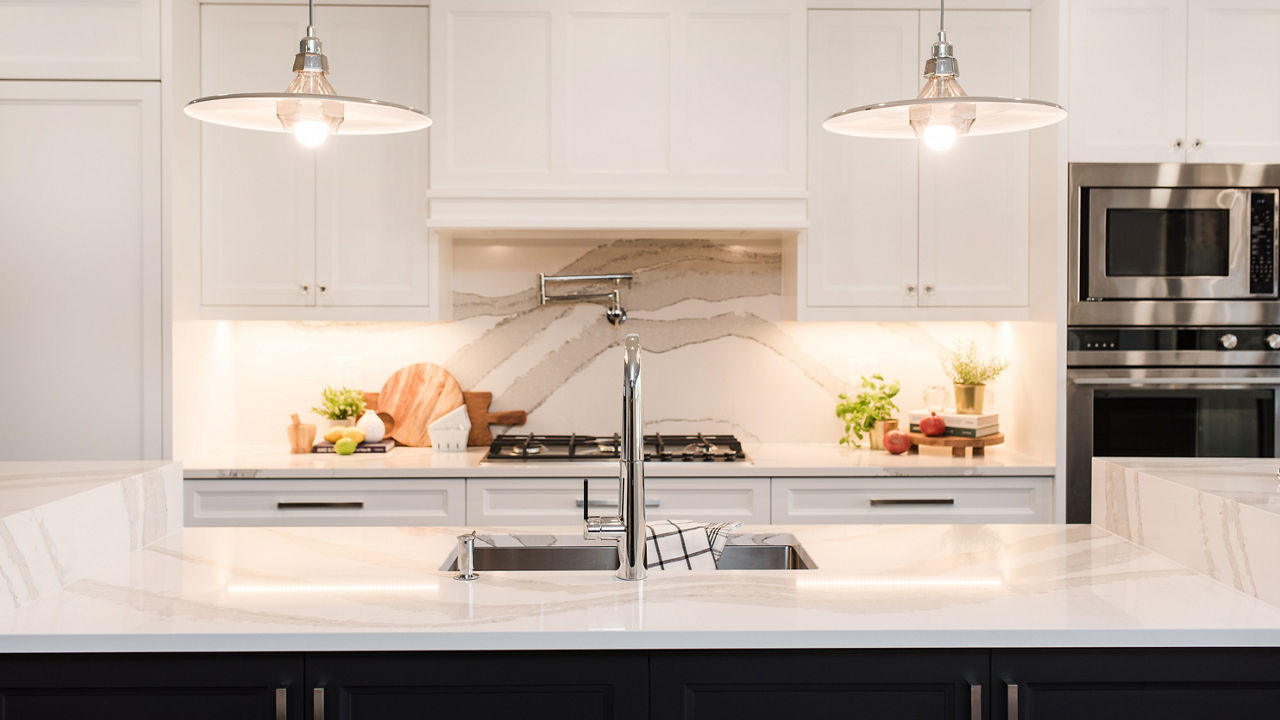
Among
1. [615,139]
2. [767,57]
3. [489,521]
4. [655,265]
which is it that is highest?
[767,57]

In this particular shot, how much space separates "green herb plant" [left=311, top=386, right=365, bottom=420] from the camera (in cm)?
371

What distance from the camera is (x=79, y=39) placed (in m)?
3.22

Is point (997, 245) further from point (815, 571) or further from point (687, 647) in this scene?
point (687, 647)

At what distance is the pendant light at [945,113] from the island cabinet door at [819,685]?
3.03 ft

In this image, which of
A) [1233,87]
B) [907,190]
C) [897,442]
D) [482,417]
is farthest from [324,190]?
[1233,87]

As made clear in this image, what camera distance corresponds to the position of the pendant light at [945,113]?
1812 millimetres

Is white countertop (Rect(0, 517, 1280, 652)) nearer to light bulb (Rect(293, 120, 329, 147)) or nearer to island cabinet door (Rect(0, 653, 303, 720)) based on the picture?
island cabinet door (Rect(0, 653, 303, 720))

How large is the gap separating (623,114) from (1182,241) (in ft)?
6.14

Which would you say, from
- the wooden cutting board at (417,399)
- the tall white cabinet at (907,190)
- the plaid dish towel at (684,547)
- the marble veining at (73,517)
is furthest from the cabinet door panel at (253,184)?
the plaid dish towel at (684,547)

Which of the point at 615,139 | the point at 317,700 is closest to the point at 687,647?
the point at 317,700

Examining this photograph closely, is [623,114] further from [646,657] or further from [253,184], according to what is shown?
[646,657]

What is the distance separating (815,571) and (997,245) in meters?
2.05

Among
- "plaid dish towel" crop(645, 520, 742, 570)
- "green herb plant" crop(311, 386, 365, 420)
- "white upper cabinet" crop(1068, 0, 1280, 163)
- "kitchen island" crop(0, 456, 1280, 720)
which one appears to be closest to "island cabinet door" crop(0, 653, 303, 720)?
"kitchen island" crop(0, 456, 1280, 720)

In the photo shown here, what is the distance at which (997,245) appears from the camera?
3.49 meters
